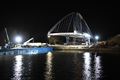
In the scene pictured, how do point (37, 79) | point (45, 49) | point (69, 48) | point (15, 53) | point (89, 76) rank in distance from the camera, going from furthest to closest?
1. point (69, 48)
2. point (45, 49)
3. point (15, 53)
4. point (89, 76)
5. point (37, 79)

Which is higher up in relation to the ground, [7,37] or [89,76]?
[7,37]

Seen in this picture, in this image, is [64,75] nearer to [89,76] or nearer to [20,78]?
[89,76]

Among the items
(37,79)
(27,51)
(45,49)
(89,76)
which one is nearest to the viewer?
(37,79)

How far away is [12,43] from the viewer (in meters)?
160

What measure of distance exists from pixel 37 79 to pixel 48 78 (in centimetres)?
217

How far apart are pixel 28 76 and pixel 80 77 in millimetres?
10240

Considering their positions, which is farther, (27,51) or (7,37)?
(7,37)

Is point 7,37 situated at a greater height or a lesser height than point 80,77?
greater

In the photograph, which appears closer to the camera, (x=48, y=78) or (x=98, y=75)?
(x=48, y=78)

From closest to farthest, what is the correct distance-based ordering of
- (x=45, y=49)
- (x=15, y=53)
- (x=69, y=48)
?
1. (x=15, y=53)
2. (x=45, y=49)
3. (x=69, y=48)

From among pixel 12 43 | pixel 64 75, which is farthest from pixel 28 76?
pixel 12 43

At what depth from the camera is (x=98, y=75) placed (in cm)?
5353

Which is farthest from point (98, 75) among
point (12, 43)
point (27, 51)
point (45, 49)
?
point (12, 43)

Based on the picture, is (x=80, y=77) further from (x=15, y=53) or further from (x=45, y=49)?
(x=45, y=49)
